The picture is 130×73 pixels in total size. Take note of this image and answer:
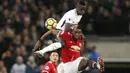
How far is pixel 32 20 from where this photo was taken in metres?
24.5

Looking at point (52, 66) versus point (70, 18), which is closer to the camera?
point (70, 18)

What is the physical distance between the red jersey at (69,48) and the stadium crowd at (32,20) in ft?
16.1

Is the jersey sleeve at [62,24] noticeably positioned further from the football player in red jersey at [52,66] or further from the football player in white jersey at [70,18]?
the football player in red jersey at [52,66]

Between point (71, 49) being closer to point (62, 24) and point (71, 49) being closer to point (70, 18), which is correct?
point (62, 24)

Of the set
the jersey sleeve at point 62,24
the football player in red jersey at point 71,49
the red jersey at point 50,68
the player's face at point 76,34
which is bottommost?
the red jersey at point 50,68

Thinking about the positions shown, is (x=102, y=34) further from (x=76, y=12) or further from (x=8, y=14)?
(x=76, y=12)

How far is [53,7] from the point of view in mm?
25391

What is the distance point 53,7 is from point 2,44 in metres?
3.38

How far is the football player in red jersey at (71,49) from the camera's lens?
16438 millimetres

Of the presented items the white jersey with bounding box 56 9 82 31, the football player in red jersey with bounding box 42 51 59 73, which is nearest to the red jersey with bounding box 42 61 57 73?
the football player in red jersey with bounding box 42 51 59 73

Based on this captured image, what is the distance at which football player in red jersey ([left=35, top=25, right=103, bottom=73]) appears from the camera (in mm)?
16438

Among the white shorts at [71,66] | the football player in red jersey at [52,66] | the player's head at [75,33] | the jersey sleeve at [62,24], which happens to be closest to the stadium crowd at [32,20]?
the football player in red jersey at [52,66]

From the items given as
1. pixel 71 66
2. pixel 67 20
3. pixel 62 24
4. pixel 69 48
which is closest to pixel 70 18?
pixel 67 20

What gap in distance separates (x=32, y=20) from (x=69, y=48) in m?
8.03
